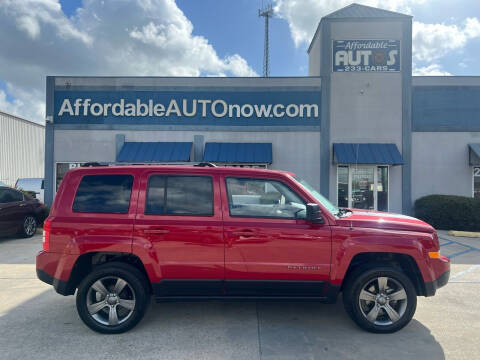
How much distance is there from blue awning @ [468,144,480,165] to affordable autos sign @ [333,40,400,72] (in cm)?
424

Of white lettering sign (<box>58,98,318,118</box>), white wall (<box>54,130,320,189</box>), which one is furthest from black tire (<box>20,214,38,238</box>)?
white lettering sign (<box>58,98,318,118</box>)

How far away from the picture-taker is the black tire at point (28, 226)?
29.3 feet

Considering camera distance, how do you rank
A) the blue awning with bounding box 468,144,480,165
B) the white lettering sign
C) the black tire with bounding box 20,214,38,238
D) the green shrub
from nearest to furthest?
the black tire with bounding box 20,214,38,238
the green shrub
the blue awning with bounding box 468,144,480,165
the white lettering sign

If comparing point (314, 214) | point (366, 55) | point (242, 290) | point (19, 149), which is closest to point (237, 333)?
point (242, 290)

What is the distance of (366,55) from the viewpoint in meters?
12.7

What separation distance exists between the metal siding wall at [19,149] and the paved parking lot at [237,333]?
25.7 m

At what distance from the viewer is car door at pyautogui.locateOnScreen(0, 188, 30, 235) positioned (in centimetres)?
831

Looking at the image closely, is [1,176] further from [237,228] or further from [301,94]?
[237,228]

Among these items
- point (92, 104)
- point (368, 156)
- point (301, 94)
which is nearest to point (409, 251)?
point (368, 156)

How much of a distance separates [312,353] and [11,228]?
8.85 m

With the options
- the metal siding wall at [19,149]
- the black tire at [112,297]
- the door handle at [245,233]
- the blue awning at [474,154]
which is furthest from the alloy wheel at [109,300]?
the metal siding wall at [19,149]

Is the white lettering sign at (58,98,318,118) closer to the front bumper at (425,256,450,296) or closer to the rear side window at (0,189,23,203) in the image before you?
the rear side window at (0,189,23,203)

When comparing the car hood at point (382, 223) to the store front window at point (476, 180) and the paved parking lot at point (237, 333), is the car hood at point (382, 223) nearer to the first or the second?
the paved parking lot at point (237, 333)

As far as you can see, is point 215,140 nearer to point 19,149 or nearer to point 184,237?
point 184,237
